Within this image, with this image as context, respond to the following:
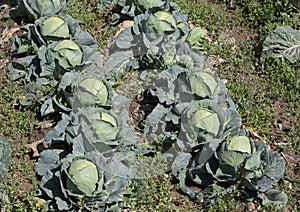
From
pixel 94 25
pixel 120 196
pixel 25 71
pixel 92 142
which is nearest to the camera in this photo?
pixel 120 196

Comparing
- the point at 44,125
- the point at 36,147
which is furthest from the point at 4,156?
the point at 44,125

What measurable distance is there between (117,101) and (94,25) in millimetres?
2001

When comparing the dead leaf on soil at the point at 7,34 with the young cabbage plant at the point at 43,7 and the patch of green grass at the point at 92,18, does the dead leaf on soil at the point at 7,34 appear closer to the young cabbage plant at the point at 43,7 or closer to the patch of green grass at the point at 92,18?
the young cabbage plant at the point at 43,7

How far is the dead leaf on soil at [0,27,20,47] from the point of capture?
8312 millimetres

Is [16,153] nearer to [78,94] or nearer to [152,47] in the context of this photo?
[78,94]

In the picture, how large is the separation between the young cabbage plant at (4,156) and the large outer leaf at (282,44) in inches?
147

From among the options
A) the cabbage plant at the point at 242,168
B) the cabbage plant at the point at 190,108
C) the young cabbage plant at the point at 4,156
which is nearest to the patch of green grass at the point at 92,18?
the cabbage plant at the point at 190,108

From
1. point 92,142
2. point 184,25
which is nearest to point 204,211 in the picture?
point 92,142

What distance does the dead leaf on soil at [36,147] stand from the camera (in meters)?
6.59

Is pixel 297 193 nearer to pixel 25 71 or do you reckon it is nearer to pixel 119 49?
pixel 119 49

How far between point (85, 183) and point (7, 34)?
350 cm

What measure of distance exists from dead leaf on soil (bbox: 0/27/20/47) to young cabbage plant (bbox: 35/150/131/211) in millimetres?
2845

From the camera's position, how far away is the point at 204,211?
606 cm

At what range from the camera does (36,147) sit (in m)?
6.66
